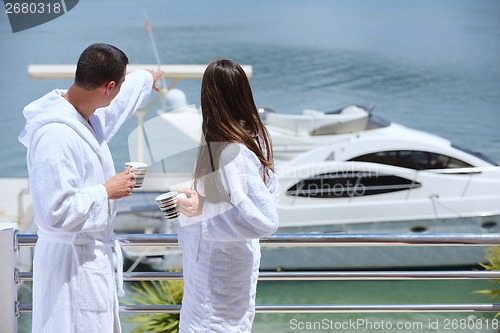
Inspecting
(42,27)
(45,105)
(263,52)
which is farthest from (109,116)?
(42,27)

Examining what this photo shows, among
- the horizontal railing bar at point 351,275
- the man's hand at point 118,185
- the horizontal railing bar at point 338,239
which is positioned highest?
the man's hand at point 118,185

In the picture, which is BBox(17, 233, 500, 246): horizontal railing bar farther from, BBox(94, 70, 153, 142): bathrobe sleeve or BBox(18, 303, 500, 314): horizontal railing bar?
BBox(94, 70, 153, 142): bathrobe sleeve

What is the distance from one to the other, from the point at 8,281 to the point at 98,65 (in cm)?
91

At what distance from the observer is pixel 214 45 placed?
4888cm

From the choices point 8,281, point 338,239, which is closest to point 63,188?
point 8,281

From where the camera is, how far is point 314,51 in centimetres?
5128

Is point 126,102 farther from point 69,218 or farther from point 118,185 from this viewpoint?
point 69,218

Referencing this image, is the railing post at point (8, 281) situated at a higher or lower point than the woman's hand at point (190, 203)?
lower

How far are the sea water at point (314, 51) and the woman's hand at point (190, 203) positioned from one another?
31.4m

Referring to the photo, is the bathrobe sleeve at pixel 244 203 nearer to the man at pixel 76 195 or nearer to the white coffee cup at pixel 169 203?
the white coffee cup at pixel 169 203

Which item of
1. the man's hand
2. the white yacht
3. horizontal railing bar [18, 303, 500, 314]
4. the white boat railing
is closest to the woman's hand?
the man's hand

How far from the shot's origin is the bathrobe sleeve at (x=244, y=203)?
78.0 inches

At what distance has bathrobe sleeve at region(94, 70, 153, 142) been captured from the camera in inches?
90.3

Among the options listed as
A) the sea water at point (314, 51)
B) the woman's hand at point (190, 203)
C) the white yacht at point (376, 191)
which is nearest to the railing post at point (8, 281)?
the woman's hand at point (190, 203)
